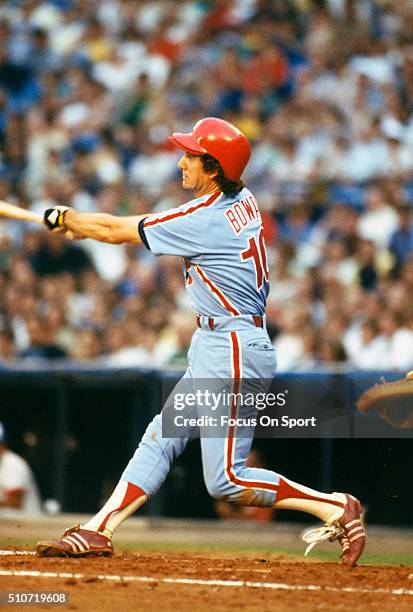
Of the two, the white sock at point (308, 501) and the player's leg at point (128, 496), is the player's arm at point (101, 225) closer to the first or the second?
the player's leg at point (128, 496)

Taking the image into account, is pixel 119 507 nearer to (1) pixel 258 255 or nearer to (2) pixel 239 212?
(1) pixel 258 255

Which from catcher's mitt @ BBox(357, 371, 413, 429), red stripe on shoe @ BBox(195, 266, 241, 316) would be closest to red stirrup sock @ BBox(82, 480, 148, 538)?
red stripe on shoe @ BBox(195, 266, 241, 316)

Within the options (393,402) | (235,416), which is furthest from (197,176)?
(393,402)

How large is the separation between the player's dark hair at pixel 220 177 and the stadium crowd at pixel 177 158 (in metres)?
A: 3.82

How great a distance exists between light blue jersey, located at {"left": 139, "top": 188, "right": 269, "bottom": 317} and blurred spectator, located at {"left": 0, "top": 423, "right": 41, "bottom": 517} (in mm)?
3845

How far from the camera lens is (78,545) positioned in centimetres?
536

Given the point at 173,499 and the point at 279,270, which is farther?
the point at 279,270

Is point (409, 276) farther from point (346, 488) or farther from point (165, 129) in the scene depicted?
point (165, 129)

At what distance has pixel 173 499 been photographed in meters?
8.58

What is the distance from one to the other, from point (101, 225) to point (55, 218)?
0.23 metres

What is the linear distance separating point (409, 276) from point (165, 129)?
10.9 ft

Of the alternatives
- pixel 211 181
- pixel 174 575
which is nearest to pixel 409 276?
pixel 211 181

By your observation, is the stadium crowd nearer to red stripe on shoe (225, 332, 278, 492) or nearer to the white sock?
the white sock

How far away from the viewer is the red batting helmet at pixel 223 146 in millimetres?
5305
